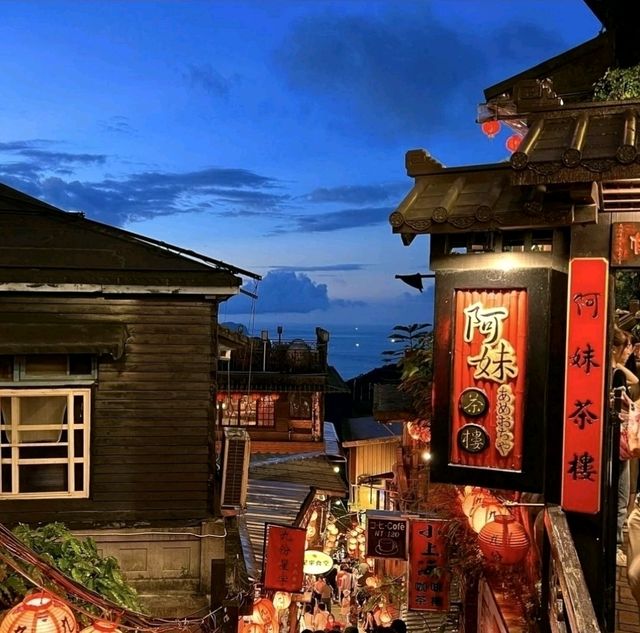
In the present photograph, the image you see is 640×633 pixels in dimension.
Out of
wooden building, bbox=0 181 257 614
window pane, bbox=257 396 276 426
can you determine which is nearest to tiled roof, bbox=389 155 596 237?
wooden building, bbox=0 181 257 614

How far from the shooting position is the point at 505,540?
9758mm

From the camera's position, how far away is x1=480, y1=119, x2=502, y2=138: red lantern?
61.6ft

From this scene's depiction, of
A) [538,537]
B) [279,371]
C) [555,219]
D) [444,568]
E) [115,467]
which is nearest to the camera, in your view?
[555,219]

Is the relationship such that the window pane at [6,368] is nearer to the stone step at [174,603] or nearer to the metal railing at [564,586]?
the stone step at [174,603]

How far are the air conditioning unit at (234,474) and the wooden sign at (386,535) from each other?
10.2 ft

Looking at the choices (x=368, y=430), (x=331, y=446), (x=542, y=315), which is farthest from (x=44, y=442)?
(x=368, y=430)

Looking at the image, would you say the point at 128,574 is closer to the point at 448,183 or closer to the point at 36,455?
the point at 36,455

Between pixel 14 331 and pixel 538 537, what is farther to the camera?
pixel 14 331

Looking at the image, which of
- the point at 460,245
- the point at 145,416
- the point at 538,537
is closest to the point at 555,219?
the point at 460,245

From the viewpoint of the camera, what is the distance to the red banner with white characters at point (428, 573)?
1235cm

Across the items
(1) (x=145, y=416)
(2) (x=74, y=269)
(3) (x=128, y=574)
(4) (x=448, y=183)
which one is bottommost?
(3) (x=128, y=574)

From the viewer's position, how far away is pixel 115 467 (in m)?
13.4

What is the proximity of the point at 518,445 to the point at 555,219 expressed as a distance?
9.34 ft

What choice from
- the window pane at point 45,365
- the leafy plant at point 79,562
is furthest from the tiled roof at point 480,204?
the window pane at point 45,365
